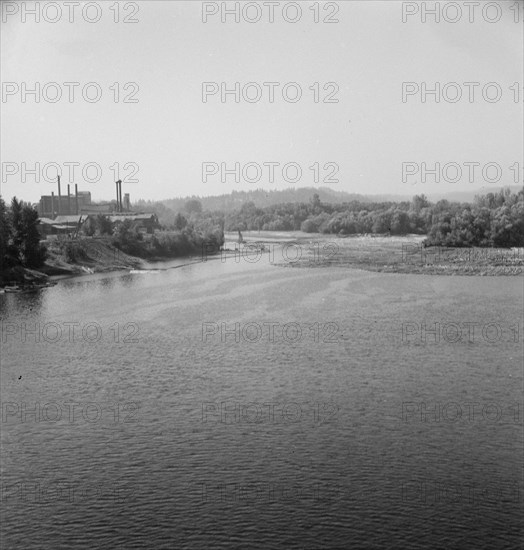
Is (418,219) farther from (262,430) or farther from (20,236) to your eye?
(262,430)

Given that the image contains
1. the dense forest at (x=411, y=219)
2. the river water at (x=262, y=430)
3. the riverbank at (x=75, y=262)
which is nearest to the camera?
the river water at (x=262, y=430)

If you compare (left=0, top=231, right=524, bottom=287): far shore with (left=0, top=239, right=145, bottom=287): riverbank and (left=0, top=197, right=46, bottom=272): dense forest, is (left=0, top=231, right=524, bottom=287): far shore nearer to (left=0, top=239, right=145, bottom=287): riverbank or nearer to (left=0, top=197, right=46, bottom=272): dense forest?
(left=0, top=239, right=145, bottom=287): riverbank

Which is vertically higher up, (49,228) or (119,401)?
(49,228)

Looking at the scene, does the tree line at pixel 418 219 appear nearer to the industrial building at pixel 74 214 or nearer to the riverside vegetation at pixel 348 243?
the riverside vegetation at pixel 348 243

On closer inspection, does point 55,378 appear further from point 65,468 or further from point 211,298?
point 211,298

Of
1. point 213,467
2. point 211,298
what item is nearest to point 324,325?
point 211,298

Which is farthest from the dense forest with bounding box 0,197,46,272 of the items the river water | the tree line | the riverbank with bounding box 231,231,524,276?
the tree line

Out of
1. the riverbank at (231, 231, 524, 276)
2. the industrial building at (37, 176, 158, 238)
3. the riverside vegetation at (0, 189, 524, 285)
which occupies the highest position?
the industrial building at (37, 176, 158, 238)

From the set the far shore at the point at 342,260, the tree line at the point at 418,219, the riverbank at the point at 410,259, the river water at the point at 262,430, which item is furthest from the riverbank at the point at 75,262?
the tree line at the point at 418,219

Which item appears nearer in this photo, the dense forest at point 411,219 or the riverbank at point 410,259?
the riverbank at point 410,259
